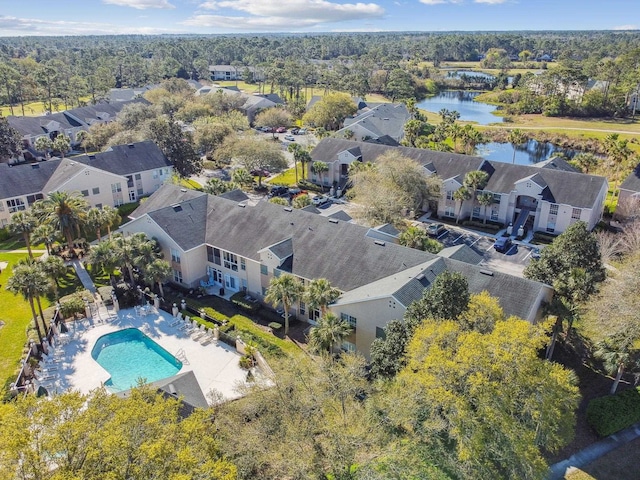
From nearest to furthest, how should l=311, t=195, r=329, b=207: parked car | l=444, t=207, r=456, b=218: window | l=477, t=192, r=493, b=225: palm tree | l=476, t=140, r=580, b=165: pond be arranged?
1. l=477, t=192, r=493, b=225: palm tree
2. l=444, t=207, r=456, b=218: window
3. l=311, t=195, r=329, b=207: parked car
4. l=476, t=140, r=580, b=165: pond

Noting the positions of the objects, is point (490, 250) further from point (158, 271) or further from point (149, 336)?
point (149, 336)

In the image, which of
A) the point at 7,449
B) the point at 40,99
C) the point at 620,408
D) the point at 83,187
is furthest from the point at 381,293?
the point at 40,99

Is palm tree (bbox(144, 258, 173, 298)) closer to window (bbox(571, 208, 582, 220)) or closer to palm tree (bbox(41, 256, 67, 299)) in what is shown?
palm tree (bbox(41, 256, 67, 299))

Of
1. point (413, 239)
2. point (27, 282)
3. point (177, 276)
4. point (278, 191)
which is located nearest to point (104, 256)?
point (27, 282)

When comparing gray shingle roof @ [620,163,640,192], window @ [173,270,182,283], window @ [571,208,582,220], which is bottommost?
window @ [173,270,182,283]

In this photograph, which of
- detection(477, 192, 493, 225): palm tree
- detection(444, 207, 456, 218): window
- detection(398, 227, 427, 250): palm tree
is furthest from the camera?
detection(444, 207, 456, 218): window

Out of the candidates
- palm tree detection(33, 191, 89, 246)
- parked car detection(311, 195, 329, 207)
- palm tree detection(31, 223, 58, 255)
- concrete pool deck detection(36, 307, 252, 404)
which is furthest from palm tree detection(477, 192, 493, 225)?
palm tree detection(31, 223, 58, 255)

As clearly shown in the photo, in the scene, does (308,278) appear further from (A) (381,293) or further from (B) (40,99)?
(B) (40,99)
